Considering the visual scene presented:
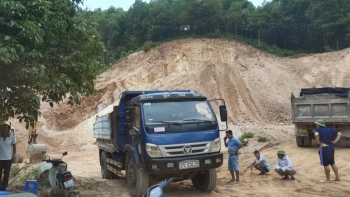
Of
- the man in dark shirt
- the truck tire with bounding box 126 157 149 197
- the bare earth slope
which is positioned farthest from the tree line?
the truck tire with bounding box 126 157 149 197

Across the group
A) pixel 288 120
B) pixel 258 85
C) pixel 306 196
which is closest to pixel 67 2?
pixel 306 196

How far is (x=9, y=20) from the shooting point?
20.8 feet

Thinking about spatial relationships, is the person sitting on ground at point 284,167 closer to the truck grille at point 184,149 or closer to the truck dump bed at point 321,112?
the truck grille at point 184,149

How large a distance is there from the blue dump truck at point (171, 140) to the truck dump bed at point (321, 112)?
6.82 meters

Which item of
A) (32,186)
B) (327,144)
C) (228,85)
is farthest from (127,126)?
(228,85)

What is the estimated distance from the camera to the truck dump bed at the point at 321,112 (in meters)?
13.5

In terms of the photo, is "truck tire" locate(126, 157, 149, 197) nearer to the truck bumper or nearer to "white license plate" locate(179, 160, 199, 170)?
the truck bumper

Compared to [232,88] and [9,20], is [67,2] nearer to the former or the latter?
[9,20]

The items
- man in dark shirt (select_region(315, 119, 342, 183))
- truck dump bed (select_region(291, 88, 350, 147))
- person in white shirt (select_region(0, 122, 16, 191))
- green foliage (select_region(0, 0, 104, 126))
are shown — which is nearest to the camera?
green foliage (select_region(0, 0, 104, 126))

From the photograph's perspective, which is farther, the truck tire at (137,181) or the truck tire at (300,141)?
the truck tire at (300,141)

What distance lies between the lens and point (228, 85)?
3097 cm

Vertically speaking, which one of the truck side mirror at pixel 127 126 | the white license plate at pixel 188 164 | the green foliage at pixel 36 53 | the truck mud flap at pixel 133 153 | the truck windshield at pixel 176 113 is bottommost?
the white license plate at pixel 188 164

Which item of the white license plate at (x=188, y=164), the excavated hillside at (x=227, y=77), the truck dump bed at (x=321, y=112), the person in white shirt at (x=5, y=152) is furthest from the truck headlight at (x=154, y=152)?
the excavated hillside at (x=227, y=77)

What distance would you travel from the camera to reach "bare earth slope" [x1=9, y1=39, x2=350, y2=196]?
1801cm
